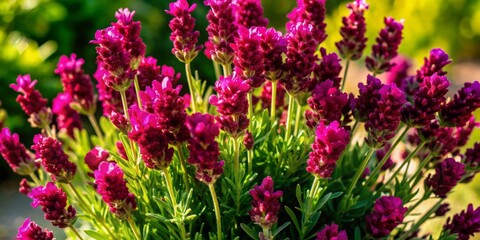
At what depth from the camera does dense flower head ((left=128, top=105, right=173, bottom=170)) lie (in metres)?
1.25

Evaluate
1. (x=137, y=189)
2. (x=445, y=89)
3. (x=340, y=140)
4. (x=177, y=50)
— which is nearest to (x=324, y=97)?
(x=340, y=140)

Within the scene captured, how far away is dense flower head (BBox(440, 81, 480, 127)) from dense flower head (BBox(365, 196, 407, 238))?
278 mm

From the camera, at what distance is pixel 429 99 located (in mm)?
1444

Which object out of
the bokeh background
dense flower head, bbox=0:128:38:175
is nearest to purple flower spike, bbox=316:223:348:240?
dense flower head, bbox=0:128:38:175

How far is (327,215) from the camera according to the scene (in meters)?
1.76

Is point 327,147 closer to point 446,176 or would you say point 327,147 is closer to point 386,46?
point 446,176

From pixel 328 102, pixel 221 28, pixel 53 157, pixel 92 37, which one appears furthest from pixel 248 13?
pixel 92 37

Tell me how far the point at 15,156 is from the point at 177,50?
652 mm

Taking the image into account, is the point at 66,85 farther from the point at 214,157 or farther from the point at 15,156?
the point at 214,157

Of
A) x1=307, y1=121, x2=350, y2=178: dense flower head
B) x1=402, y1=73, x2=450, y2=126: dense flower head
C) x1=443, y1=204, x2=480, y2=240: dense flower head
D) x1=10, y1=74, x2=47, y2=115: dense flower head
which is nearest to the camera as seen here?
x1=307, y1=121, x2=350, y2=178: dense flower head

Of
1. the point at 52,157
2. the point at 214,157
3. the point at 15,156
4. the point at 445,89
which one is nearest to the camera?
the point at 214,157

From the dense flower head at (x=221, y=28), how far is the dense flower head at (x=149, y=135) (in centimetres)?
34

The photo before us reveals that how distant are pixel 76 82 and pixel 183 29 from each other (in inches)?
23.5

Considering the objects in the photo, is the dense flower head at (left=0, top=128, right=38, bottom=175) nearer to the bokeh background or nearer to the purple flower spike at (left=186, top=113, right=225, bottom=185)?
the purple flower spike at (left=186, top=113, right=225, bottom=185)
